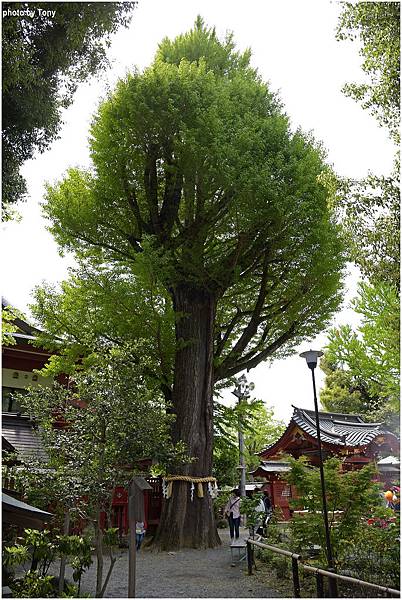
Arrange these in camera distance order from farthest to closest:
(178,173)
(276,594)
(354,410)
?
1. (354,410)
2. (178,173)
3. (276,594)

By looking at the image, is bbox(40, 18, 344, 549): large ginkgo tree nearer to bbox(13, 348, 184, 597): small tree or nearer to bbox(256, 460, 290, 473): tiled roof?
bbox(13, 348, 184, 597): small tree

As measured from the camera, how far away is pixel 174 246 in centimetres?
1166

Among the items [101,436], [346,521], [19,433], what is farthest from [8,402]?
[346,521]

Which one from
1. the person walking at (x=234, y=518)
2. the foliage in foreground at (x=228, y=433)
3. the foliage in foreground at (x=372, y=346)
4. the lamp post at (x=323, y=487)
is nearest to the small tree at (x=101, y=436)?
the lamp post at (x=323, y=487)

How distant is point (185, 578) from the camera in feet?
26.5

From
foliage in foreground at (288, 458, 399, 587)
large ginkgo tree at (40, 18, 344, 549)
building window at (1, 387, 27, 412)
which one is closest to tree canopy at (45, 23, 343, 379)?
large ginkgo tree at (40, 18, 344, 549)

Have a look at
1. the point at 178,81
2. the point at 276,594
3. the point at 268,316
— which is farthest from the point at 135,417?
the point at 178,81

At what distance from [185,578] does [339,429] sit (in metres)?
13.9

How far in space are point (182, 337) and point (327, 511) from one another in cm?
535

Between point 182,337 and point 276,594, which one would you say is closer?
point 276,594

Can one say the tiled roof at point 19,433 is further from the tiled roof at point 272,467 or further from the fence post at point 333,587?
the tiled roof at point 272,467

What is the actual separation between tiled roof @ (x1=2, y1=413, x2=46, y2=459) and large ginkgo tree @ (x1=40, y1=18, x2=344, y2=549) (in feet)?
12.8

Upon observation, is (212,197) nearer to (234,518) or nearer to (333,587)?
(234,518)

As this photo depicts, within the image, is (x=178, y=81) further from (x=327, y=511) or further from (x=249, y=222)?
(x=327, y=511)
